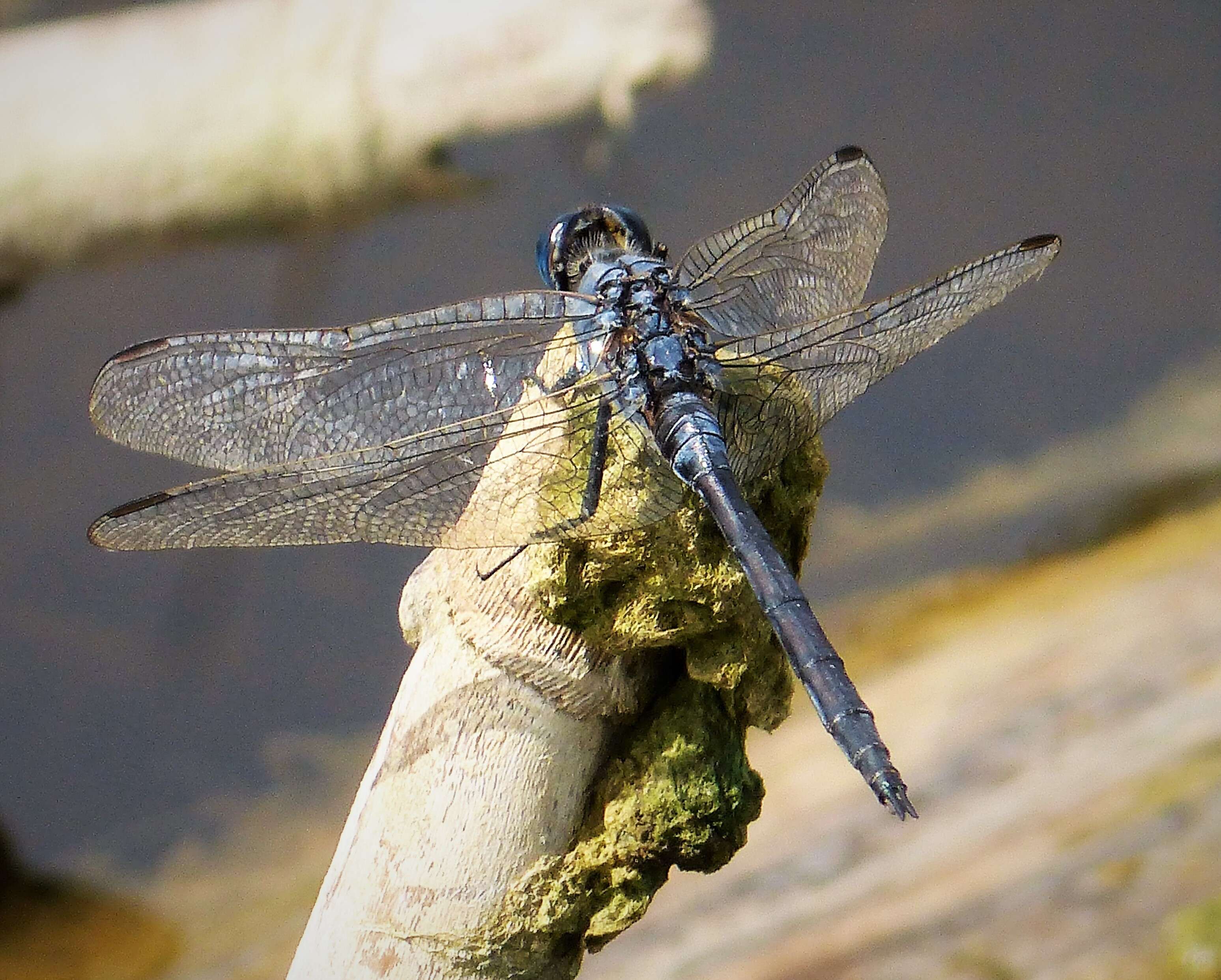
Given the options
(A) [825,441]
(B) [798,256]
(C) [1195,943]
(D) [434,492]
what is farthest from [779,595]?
(A) [825,441]

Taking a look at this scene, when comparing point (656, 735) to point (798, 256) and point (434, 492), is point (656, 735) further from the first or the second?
point (798, 256)

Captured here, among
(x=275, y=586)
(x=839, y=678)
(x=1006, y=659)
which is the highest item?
(x=275, y=586)

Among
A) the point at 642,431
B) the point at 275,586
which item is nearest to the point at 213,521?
the point at 642,431

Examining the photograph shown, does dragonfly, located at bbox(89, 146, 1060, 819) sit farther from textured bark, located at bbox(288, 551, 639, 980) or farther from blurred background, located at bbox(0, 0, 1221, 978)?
blurred background, located at bbox(0, 0, 1221, 978)

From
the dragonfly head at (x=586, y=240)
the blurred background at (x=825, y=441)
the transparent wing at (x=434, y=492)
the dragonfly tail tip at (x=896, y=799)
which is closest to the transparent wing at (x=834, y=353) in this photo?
the transparent wing at (x=434, y=492)

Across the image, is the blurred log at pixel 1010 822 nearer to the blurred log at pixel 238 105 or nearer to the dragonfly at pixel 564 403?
the dragonfly at pixel 564 403

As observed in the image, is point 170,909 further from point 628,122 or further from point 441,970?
point 628,122
